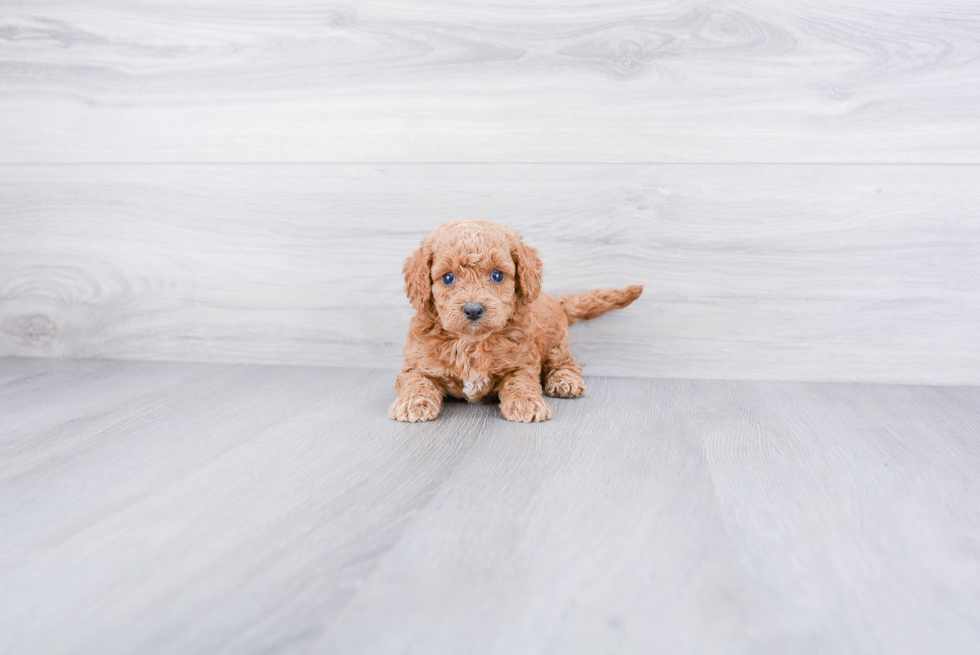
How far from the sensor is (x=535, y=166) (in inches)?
56.1

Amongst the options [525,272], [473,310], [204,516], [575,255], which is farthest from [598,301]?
[204,516]

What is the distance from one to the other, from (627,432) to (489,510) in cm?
37

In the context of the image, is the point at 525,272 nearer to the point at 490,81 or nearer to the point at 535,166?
the point at 535,166

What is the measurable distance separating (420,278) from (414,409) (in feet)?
0.74

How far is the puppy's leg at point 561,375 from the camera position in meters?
1.26

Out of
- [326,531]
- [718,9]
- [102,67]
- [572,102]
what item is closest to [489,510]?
[326,531]

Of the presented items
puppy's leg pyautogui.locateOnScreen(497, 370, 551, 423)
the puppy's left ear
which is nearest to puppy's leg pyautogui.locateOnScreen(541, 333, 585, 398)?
puppy's leg pyautogui.locateOnScreen(497, 370, 551, 423)

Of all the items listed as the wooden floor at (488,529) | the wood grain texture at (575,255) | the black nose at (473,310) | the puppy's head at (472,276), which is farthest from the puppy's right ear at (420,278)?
the wood grain texture at (575,255)

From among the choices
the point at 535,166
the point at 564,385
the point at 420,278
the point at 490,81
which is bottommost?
the point at 564,385

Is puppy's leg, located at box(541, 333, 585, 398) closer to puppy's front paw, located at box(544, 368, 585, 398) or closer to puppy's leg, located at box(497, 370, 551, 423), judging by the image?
puppy's front paw, located at box(544, 368, 585, 398)

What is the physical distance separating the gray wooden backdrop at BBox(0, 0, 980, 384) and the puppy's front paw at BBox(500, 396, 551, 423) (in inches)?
15.5

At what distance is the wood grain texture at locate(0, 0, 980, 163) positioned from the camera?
1.34 m

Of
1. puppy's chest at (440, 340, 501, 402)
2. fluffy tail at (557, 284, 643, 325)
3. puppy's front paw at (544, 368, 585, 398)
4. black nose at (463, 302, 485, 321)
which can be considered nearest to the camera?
black nose at (463, 302, 485, 321)

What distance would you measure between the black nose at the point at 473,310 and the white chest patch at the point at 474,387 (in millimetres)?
155
